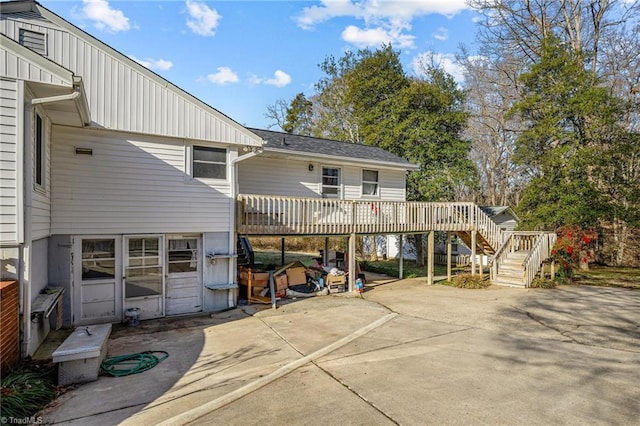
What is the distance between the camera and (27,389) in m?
4.40

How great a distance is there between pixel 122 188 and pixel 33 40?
12.1 feet

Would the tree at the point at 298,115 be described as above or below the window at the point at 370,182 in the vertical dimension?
above

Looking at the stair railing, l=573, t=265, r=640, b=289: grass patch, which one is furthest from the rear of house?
l=573, t=265, r=640, b=289: grass patch

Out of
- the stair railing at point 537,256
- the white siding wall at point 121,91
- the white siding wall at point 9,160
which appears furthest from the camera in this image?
the stair railing at point 537,256

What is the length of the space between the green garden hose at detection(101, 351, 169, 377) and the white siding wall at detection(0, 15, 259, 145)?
534 cm

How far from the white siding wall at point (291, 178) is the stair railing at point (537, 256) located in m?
5.96

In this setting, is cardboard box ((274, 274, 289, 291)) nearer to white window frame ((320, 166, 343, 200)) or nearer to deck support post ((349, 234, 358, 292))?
deck support post ((349, 234, 358, 292))

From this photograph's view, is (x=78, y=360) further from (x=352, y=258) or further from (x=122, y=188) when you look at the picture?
→ (x=352, y=258)

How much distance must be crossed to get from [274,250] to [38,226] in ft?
69.1

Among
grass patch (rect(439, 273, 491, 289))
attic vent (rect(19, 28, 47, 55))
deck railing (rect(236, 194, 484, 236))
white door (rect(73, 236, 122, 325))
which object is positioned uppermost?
attic vent (rect(19, 28, 47, 55))

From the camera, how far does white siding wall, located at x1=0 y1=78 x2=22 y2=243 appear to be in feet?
16.8

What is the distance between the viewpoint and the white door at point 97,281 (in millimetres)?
7949

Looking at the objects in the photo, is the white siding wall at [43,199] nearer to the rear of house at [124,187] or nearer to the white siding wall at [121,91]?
the rear of house at [124,187]

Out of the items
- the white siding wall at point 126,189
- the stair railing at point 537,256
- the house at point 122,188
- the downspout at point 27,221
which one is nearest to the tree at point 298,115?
the stair railing at point 537,256
